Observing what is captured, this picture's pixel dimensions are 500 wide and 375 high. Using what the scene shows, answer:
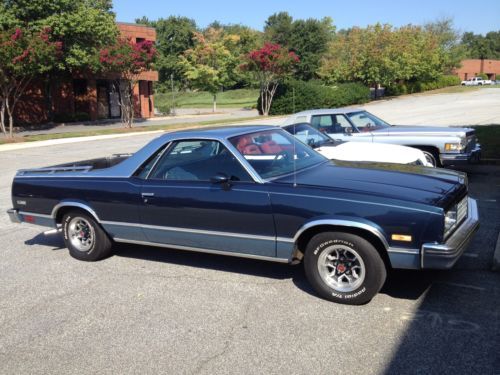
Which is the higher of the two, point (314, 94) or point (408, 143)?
point (314, 94)

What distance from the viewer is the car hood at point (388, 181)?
4.28 m

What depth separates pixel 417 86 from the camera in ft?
193

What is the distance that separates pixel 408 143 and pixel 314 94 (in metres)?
30.1

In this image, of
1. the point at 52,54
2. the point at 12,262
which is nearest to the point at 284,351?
the point at 12,262

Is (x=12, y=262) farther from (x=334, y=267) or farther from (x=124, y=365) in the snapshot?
(x=334, y=267)

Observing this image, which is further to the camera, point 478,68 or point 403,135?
point 478,68

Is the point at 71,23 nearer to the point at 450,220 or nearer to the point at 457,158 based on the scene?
the point at 457,158

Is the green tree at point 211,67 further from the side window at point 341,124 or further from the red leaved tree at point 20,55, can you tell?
the side window at point 341,124

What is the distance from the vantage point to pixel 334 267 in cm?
440

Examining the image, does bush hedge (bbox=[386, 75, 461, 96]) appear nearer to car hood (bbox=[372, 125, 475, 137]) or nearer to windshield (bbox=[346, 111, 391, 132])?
windshield (bbox=[346, 111, 391, 132])

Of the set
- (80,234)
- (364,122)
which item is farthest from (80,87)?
(80,234)

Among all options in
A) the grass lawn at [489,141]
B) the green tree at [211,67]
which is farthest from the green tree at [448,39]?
the grass lawn at [489,141]

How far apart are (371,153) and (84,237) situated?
4.49m

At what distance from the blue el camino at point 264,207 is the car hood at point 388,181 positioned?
0.4 inches
